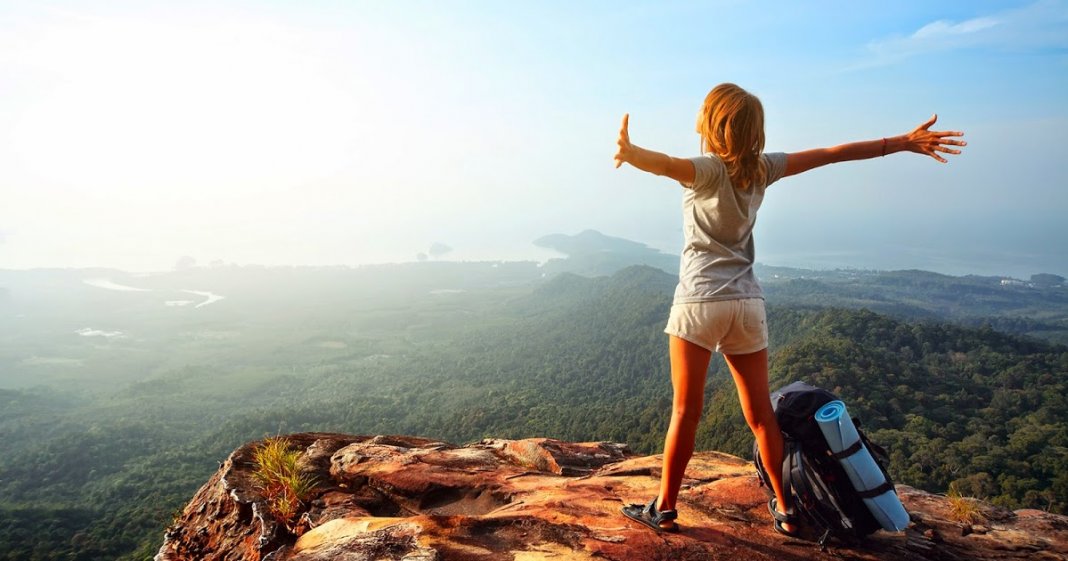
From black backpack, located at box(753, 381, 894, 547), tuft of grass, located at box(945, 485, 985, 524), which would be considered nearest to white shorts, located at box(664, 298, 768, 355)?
black backpack, located at box(753, 381, 894, 547)

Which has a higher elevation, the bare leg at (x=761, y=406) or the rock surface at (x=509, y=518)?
the bare leg at (x=761, y=406)

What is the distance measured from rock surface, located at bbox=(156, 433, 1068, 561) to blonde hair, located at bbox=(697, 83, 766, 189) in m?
2.17

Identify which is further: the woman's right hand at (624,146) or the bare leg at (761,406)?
the bare leg at (761,406)

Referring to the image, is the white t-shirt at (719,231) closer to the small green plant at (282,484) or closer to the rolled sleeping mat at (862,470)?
the rolled sleeping mat at (862,470)

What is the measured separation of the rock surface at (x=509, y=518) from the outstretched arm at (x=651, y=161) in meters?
2.13

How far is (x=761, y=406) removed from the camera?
10.2ft

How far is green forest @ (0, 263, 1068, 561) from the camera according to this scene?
33438mm

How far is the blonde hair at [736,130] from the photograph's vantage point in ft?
8.68

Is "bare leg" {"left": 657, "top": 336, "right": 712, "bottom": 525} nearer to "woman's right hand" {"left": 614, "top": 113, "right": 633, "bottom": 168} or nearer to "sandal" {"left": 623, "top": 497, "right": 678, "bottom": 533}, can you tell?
"sandal" {"left": 623, "top": 497, "right": 678, "bottom": 533}

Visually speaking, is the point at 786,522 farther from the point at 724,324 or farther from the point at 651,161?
the point at 651,161

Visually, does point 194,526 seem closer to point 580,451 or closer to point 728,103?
point 580,451

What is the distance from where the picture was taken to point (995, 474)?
2727 centimetres

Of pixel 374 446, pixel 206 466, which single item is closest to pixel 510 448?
pixel 374 446

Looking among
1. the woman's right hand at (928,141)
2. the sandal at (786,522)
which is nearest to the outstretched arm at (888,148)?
the woman's right hand at (928,141)
